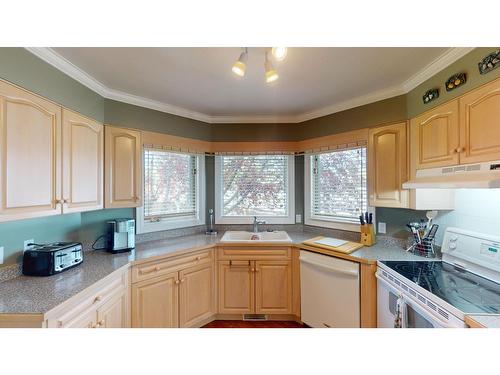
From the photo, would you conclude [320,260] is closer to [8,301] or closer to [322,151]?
[322,151]

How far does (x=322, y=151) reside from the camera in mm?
2531

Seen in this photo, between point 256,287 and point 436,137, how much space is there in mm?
2014

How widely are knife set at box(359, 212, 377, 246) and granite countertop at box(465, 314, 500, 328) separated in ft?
3.61

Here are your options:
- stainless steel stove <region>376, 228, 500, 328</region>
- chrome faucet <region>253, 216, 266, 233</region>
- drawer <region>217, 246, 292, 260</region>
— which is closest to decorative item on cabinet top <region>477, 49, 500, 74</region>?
stainless steel stove <region>376, 228, 500, 328</region>

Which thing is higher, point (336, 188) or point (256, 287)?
point (336, 188)

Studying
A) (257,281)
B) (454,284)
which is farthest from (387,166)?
(257,281)

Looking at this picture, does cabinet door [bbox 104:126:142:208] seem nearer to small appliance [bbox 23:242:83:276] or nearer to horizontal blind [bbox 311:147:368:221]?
small appliance [bbox 23:242:83:276]

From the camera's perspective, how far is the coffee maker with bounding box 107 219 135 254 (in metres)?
1.90

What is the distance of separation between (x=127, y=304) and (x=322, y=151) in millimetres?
2393

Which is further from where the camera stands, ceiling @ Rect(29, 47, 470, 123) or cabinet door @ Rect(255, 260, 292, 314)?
cabinet door @ Rect(255, 260, 292, 314)

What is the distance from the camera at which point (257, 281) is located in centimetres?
226

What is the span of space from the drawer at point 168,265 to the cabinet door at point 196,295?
0.19 feet

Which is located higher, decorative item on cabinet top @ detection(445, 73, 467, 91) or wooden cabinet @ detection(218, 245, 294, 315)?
decorative item on cabinet top @ detection(445, 73, 467, 91)

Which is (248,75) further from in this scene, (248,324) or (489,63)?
(248,324)
